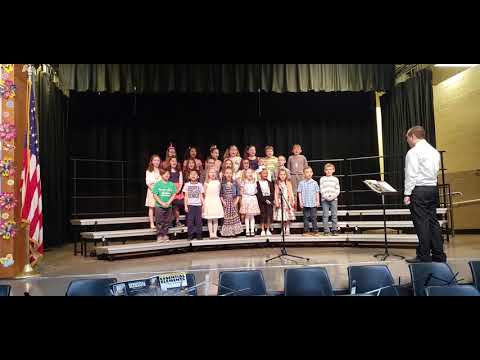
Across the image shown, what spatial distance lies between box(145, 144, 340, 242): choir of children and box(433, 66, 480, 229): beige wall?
3.40m

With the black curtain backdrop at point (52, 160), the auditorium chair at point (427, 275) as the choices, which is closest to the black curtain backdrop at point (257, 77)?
the black curtain backdrop at point (52, 160)

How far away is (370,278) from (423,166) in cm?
209

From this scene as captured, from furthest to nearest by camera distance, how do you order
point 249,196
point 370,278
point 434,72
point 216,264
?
point 434,72 < point 249,196 < point 216,264 < point 370,278

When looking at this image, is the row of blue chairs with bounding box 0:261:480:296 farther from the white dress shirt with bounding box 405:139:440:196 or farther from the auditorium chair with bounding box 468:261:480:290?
the white dress shirt with bounding box 405:139:440:196

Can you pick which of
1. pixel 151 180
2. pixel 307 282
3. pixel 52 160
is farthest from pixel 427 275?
pixel 52 160

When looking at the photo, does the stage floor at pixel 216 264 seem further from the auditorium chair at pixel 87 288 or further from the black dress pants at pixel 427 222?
the auditorium chair at pixel 87 288

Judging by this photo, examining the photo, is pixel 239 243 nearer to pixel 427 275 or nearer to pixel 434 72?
pixel 427 275

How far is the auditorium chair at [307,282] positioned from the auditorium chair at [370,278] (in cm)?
24

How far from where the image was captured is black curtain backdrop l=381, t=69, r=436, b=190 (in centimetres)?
839

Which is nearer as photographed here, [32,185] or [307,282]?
[307,282]

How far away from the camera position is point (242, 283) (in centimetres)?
290
